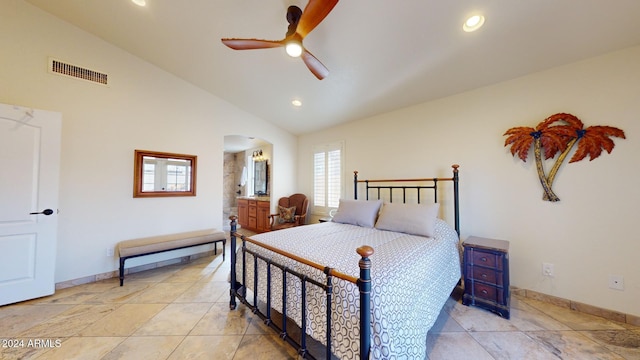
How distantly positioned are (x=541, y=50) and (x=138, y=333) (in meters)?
4.55

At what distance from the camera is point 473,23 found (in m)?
1.91

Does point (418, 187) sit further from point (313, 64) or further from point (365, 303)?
point (365, 303)

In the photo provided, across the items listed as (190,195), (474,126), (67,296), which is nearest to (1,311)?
(67,296)

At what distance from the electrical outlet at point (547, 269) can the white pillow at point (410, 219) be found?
1210 millimetres

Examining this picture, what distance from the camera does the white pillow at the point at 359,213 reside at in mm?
2969

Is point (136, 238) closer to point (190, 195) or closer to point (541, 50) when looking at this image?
point (190, 195)

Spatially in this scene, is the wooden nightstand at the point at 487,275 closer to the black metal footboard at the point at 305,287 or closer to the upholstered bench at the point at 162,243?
the black metal footboard at the point at 305,287

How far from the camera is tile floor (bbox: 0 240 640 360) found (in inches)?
65.7

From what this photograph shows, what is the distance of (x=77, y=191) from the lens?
110 inches

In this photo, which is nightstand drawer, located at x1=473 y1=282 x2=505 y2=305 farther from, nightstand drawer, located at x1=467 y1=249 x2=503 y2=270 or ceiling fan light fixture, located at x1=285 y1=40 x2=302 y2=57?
ceiling fan light fixture, located at x1=285 y1=40 x2=302 y2=57

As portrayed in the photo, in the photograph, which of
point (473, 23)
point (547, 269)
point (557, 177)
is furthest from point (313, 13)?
point (547, 269)

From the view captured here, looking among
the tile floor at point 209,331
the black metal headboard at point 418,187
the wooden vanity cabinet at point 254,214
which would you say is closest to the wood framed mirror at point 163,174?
the tile floor at point 209,331

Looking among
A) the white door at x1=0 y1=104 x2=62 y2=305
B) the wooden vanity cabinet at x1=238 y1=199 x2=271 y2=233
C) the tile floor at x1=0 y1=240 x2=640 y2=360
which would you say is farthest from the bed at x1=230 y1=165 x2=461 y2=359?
the wooden vanity cabinet at x1=238 y1=199 x2=271 y2=233

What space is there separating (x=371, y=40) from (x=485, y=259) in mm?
2552
